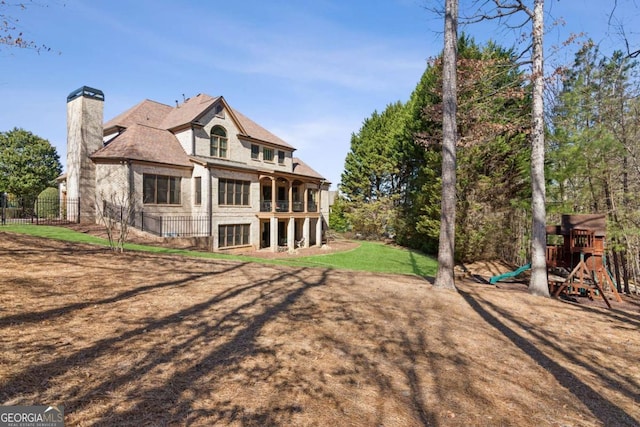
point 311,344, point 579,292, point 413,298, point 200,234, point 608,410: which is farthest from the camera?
point 200,234

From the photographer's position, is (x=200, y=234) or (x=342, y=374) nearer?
(x=342, y=374)

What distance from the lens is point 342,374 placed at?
12.9ft

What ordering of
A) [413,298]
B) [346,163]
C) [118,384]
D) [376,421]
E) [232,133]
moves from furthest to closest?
1. [346,163]
2. [232,133]
3. [413,298]
4. [118,384]
5. [376,421]

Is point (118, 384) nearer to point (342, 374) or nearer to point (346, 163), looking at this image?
point (342, 374)

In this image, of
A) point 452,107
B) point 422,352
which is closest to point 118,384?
point 422,352

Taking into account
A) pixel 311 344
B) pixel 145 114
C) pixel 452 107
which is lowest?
pixel 311 344

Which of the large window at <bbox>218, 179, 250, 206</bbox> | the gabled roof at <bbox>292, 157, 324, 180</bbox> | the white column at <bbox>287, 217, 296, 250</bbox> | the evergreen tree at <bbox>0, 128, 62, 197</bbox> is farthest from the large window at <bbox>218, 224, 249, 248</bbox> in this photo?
the evergreen tree at <bbox>0, 128, 62, 197</bbox>

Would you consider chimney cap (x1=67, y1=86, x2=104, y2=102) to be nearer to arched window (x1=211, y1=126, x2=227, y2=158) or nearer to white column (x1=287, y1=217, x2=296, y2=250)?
arched window (x1=211, y1=126, x2=227, y2=158)

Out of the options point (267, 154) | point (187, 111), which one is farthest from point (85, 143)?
point (267, 154)

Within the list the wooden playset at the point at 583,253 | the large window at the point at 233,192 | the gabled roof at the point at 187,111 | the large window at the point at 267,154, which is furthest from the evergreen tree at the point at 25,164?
the wooden playset at the point at 583,253

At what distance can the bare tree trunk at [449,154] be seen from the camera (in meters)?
9.38

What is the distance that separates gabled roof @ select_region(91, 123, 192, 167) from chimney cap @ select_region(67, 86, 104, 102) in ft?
7.94

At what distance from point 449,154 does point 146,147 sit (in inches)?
713

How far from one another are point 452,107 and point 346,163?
2912 centimetres
